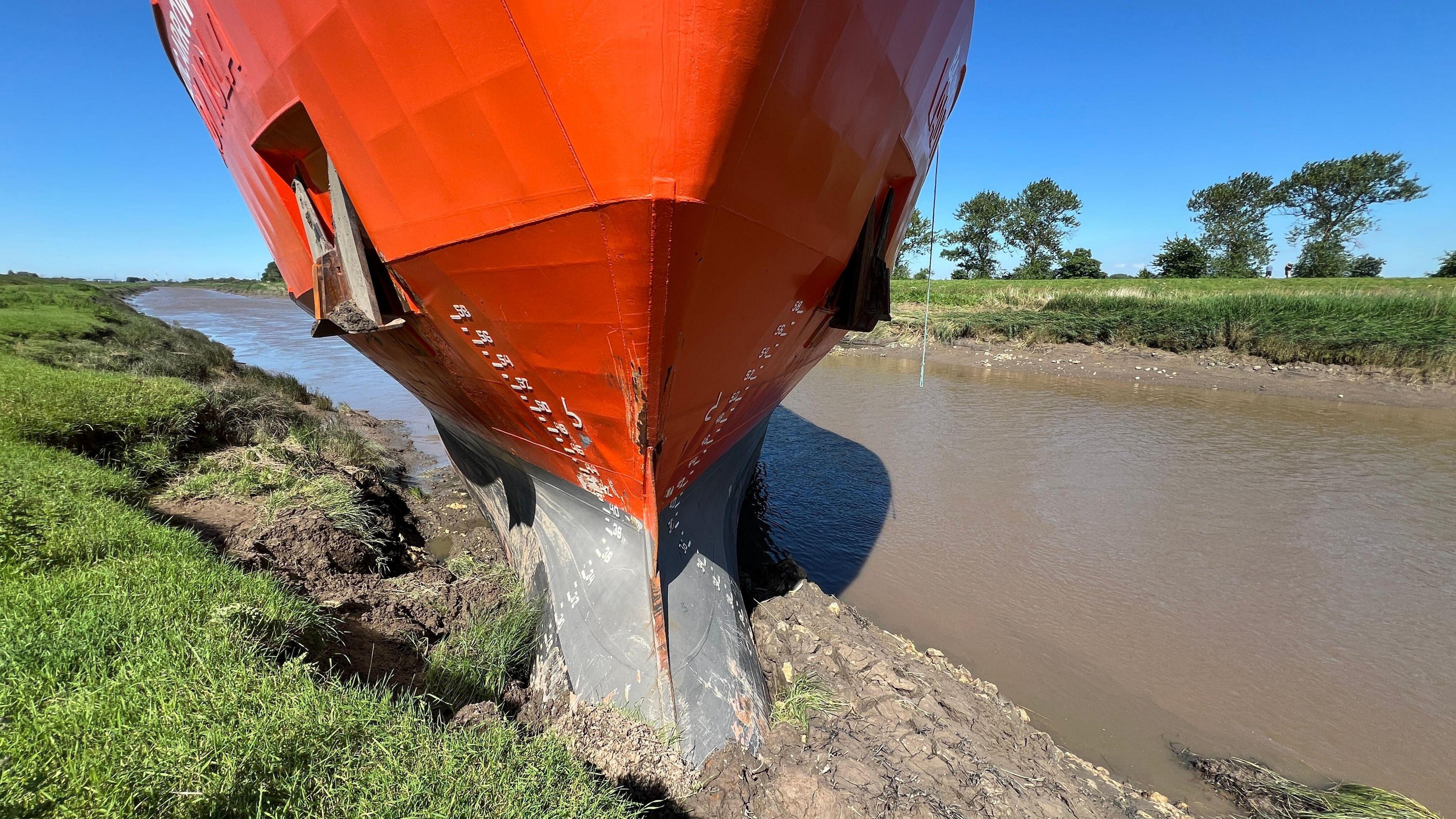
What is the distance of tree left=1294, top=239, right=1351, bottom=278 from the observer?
3281 cm

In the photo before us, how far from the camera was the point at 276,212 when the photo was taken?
3.29 metres

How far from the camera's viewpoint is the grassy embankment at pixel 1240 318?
12.9 metres

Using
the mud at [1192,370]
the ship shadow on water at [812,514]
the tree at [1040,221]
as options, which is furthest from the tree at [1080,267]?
the ship shadow on water at [812,514]

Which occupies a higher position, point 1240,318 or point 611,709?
point 1240,318

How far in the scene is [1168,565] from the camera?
18.4 feet

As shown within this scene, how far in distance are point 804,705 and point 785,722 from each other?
16 cm

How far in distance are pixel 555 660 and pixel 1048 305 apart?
69.4 feet

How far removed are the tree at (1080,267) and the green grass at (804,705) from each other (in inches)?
1715

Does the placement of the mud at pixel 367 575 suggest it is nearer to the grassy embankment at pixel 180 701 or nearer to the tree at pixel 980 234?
the grassy embankment at pixel 180 701

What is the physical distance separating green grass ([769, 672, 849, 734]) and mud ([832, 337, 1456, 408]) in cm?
1547

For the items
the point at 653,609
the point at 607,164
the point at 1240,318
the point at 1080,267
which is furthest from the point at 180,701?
the point at 1080,267

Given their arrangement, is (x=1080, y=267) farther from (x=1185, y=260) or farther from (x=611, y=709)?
(x=611, y=709)

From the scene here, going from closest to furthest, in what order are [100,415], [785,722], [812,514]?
[785,722] → [100,415] → [812,514]

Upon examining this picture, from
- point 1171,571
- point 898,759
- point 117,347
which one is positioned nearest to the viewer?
point 898,759
